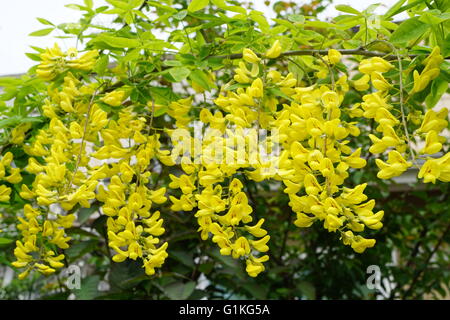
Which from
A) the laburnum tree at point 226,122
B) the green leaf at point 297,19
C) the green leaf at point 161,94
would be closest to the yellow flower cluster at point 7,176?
the laburnum tree at point 226,122

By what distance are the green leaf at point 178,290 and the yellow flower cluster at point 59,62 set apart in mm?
949

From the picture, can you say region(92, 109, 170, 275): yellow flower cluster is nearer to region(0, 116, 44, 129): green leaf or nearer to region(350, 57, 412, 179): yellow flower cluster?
region(0, 116, 44, 129): green leaf

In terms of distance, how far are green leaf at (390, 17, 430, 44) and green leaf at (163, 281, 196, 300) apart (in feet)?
3.99

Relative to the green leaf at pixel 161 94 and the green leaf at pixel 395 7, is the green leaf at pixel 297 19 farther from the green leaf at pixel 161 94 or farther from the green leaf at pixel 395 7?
the green leaf at pixel 161 94

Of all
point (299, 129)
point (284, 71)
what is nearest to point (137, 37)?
point (299, 129)

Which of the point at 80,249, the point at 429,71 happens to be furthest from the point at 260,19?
the point at 80,249

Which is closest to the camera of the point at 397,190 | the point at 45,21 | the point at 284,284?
the point at 45,21

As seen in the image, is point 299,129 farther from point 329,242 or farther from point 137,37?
point 329,242

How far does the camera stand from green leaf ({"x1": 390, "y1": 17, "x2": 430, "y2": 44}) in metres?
0.84

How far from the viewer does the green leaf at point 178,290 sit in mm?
1677

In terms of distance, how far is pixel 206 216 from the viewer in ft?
2.94

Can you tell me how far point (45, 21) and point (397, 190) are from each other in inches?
109

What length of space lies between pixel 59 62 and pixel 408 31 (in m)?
0.82

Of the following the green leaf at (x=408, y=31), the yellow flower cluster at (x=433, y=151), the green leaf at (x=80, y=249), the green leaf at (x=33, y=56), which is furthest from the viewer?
the green leaf at (x=80, y=249)
